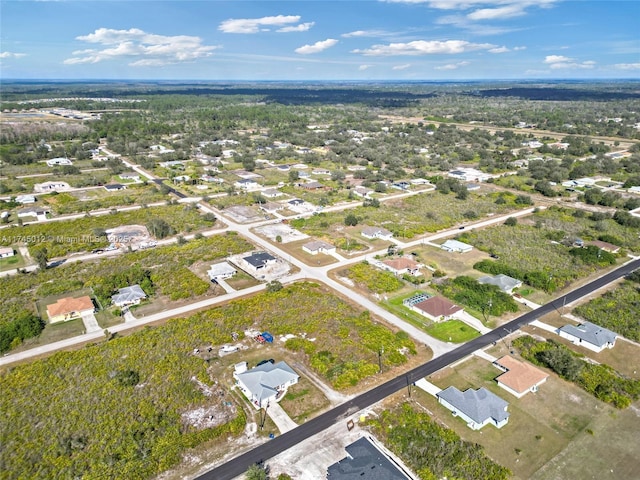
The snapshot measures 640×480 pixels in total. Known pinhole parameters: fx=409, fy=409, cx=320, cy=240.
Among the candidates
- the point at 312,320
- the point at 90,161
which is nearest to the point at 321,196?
the point at 312,320

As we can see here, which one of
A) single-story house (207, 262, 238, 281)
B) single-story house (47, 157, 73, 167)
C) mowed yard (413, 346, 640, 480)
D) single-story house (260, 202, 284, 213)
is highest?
single-story house (47, 157, 73, 167)

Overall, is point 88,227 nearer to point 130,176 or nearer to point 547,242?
point 130,176

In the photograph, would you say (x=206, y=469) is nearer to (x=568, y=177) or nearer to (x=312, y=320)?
(x=312, y=320)

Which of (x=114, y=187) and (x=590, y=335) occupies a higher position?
(x=114, y=187)

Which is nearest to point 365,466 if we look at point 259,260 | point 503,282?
point 503,282

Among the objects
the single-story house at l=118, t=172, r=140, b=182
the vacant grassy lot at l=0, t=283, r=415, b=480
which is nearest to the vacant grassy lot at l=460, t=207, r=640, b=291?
the vacant grassy lot at l=0, t=283, r=415, b=480

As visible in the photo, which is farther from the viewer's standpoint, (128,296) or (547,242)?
(547,242)

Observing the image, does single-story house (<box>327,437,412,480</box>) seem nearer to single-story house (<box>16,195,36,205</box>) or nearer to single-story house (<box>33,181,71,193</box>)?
single-story house (<box>16,195,36,205</box>)
